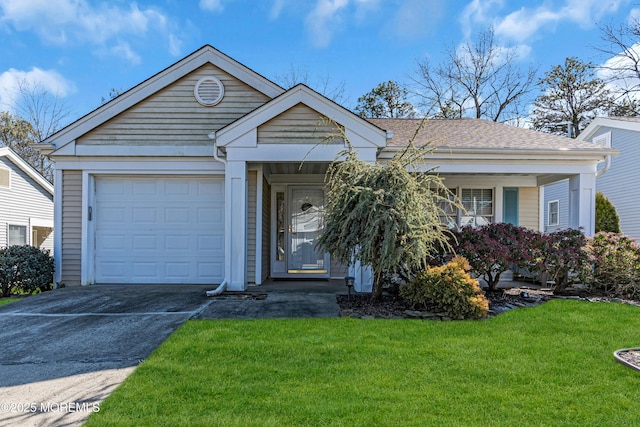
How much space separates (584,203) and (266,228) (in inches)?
273

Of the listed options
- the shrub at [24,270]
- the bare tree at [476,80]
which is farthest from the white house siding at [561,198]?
the shrub at [24,270]

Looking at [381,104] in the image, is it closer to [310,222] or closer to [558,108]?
[558,108]

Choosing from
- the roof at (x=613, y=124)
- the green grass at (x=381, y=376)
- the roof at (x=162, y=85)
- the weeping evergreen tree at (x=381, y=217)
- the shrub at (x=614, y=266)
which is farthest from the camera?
the roof at (x=613, y=124)

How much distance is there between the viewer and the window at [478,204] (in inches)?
384

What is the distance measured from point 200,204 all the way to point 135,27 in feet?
26.7

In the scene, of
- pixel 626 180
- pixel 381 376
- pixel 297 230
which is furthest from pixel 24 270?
pixel 626 180

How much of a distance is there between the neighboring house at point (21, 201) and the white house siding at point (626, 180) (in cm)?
2291

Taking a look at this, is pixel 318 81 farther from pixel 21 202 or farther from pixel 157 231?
pixel 157 231

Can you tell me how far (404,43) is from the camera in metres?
17.4

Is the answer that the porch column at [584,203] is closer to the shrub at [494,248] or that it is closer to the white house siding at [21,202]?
the shrub at [494,248]

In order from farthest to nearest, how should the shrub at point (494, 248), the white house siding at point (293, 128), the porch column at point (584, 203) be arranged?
the porch column at point (584, 203), the white house siding at point (293, 128), the shrub at point (494, 248)

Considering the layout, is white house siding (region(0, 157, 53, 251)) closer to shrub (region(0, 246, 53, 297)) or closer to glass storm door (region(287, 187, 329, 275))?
shrub (region(0, 246, 53, 297))

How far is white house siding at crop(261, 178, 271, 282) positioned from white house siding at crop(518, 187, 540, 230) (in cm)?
645

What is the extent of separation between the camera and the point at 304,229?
31.3 ft
